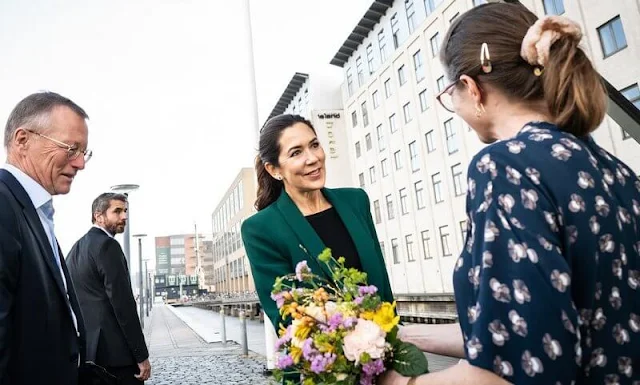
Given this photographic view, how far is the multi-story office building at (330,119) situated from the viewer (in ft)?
148

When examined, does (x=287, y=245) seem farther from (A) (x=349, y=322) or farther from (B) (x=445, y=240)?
(B) (x=445, y=240)

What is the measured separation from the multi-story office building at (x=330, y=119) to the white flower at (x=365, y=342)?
42464 mm

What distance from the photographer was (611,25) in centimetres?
2039

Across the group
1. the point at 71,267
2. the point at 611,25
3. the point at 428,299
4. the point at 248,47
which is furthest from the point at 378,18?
the point at 71,267

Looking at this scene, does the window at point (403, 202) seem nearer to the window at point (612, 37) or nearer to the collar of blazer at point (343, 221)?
the window at point (612, 37)

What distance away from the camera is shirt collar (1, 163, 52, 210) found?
2.46 meters

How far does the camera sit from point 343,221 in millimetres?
2662

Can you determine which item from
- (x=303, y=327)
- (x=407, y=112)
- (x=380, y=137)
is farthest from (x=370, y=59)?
(x=303, y=327)

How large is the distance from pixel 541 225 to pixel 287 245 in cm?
140

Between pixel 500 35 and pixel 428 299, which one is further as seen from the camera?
pixel 428 299

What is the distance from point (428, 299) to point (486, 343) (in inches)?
906

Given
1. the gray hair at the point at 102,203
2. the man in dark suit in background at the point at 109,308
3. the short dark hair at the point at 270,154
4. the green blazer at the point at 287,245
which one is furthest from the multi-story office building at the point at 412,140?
the green blazer at the point at 287,245

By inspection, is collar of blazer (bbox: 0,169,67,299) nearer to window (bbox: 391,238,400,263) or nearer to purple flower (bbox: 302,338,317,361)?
purple flower (bbox: 302,338,317,361)

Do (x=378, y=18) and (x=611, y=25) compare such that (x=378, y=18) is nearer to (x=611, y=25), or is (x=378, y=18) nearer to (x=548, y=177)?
→ (x=611, y=25)
